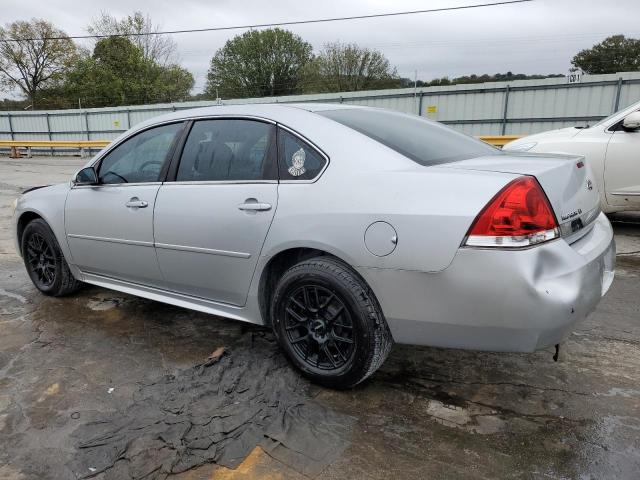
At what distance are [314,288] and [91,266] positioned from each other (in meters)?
2.12

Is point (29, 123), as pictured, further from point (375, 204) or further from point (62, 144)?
point (375, 204)

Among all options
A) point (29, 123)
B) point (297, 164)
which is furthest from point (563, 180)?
point (29, 123)

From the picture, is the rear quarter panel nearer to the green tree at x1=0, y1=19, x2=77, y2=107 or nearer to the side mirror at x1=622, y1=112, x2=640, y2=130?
the side mirror at x1=622, y1=112, x2=640, y2=130

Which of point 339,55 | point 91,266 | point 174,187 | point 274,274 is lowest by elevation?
point 91,266

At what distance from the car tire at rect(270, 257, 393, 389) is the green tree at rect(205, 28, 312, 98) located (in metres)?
50.6

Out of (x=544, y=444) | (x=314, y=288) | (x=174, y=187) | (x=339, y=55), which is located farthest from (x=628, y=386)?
(x=339, y=55)

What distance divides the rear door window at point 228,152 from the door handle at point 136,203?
12.0 inches

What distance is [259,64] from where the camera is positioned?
52.1 meters

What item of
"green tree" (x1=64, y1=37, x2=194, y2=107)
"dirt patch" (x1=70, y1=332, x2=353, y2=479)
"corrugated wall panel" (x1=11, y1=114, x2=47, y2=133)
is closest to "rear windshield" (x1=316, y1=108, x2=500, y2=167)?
"dirt patch" (x1=70, y1=332, x2=353, y2=479)

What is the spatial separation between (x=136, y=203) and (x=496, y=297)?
2365 millimetres

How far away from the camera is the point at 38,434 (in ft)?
7.76

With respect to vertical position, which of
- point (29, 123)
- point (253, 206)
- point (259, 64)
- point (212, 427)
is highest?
point (259, 64)

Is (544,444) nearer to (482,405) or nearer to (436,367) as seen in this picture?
(482,405)

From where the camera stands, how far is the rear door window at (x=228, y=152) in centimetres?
282
